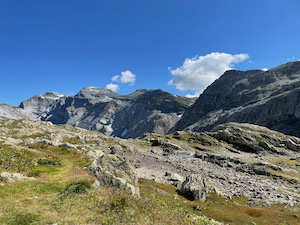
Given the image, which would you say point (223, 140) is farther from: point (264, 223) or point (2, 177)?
point (2, 177)

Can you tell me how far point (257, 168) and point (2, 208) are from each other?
65.1 metres

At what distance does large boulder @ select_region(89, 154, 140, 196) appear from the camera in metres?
16.9

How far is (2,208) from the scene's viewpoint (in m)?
11.3

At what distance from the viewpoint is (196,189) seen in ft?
97.3

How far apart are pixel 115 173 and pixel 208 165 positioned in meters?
53.8

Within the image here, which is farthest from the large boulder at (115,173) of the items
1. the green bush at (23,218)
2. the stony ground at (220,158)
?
the stony ground at (220,158)

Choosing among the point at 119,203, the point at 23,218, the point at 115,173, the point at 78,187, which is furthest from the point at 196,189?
the point at 23,218

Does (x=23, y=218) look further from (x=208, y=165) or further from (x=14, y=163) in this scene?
(x=208, y=165)

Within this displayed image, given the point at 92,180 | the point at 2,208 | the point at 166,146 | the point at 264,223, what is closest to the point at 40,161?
the point at 92,180

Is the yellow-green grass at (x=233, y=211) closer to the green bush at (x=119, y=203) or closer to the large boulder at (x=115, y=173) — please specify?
the large boulder at (x=115, y=173)

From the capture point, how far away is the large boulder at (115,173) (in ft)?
55.3

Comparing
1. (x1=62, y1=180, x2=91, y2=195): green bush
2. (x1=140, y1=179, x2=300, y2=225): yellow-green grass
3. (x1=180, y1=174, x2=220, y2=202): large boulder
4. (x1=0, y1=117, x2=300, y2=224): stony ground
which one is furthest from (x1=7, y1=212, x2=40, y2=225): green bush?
(x1=180, y1=174, x2=220, y2=202): large boulder

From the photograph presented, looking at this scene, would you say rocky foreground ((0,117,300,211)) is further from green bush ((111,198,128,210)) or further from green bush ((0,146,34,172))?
green bush ((0,146,34,172))

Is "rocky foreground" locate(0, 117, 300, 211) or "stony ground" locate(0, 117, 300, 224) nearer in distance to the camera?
"rocky foreground" locate(0, 117, 300, 211)
